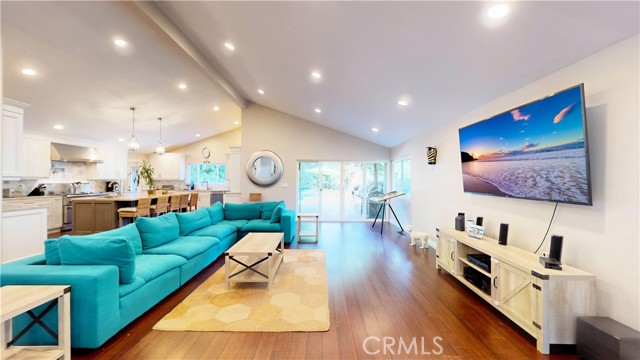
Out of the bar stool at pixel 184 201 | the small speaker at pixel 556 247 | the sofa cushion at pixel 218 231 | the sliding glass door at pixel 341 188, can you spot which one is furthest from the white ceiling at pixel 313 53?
the sofa cushion at pixel 218 231

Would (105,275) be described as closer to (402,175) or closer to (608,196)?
(608,196)

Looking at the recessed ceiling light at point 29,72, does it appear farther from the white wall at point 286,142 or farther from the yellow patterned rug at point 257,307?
the yellow patterned rug at point 257,307

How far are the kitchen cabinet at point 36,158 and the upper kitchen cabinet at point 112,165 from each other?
1381 millimetres

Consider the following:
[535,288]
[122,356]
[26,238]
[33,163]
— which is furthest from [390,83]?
[33,163]

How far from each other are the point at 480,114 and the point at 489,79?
826 mm

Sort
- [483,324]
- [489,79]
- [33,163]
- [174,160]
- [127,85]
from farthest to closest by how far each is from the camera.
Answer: [174,160] → [33,163] → [127,85] → [489,79] → [483,324]

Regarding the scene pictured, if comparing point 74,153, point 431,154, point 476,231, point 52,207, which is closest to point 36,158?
point 74,153

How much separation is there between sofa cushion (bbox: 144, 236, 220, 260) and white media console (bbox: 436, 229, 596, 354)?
3.51m

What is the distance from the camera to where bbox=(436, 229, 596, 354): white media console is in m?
1.96

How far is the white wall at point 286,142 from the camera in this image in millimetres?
7379

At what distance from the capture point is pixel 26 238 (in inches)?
146

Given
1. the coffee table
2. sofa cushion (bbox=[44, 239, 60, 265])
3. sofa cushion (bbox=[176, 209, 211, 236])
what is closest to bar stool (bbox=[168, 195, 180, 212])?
sofa cushion (bbox=[176, 209, 211, 236])

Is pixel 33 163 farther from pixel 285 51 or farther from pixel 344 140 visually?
pixel 344 140

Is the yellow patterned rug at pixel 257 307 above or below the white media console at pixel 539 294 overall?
below
